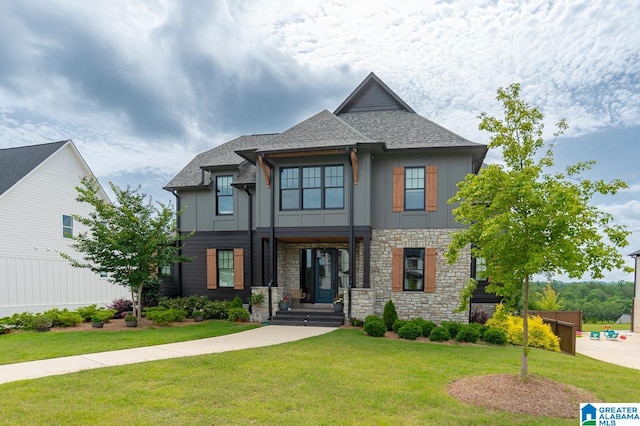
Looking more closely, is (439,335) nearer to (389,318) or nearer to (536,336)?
(389,318)

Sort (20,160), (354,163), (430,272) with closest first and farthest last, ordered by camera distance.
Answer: (354,163)
(430,272)
(20,160)

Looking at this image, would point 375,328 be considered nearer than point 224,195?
Yes

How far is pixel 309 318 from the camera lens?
12.9 m

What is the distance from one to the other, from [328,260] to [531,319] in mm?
7342

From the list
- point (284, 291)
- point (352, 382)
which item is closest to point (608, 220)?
point (352, 382)

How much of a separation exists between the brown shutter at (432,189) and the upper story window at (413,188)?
24cm

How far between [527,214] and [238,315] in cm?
1072

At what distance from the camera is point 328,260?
15000 mm

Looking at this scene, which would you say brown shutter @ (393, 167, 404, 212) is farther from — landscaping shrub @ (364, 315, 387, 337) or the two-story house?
landscaping shrub @ (364, 315, 387, 337)

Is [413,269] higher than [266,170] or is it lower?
lower

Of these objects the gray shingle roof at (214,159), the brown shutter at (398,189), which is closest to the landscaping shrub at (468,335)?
the brown shutter at (398,189)

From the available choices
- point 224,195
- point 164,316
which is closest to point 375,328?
point 164,316

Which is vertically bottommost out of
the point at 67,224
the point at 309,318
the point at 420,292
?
the point at 309,318

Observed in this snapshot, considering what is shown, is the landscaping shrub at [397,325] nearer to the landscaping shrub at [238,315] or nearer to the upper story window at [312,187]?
the upper story window at [312,187]
